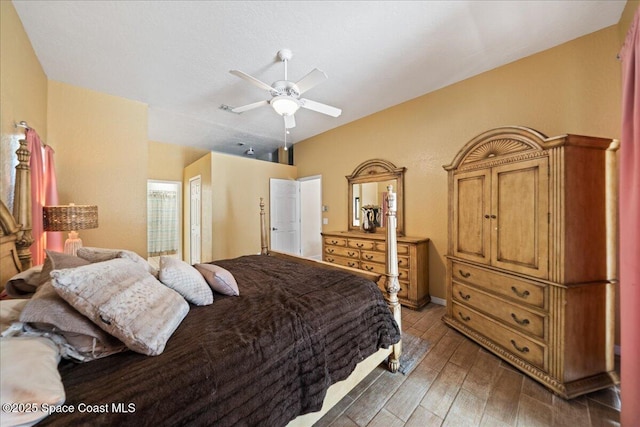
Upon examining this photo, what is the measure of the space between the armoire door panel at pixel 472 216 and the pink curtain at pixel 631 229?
0.82 meters

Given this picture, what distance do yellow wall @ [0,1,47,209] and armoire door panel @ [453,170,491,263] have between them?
3.76 m

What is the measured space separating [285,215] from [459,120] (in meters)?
3.59

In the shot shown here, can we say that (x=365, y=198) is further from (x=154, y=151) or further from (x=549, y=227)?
(x=154, y=151)

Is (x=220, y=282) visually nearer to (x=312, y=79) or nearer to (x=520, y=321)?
(x=312, y=79)

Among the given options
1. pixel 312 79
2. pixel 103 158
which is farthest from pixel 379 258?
pixel 103 158

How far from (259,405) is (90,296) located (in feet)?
2.64

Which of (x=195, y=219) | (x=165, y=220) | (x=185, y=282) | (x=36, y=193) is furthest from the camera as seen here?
(x=165, y=220)

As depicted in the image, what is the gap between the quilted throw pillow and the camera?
88 centimetres

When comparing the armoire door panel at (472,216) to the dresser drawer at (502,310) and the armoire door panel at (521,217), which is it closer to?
the armoire door panel at (521,217)

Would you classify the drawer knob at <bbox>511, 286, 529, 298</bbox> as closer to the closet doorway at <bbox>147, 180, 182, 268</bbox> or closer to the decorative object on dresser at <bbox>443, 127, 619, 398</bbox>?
the decorative object on dresser at <bbox>443, 127, 619, 398</bbox>

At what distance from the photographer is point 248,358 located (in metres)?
0.98

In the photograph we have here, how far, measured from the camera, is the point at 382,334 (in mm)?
1632

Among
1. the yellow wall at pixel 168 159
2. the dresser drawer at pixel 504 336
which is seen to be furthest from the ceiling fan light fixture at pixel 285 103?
the yellow wall at pixel 168 159

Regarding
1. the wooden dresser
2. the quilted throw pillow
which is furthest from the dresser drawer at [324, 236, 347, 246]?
the quilted throw pillow
